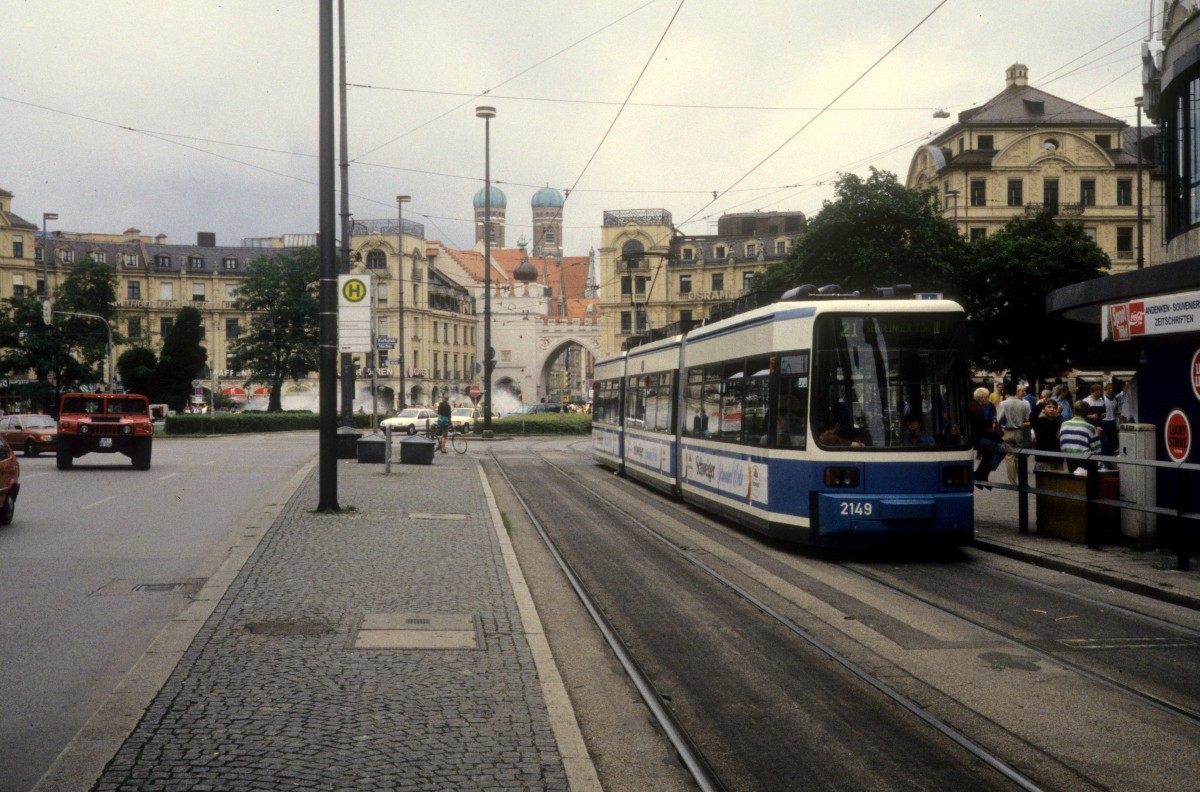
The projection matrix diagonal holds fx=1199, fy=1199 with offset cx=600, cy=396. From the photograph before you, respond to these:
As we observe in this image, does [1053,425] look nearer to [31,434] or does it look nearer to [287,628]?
[287,628]

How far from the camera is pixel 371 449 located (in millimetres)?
27297

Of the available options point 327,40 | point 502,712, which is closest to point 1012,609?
point 502,712

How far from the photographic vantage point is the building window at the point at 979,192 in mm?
69625

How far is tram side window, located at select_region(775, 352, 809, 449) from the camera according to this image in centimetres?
1328

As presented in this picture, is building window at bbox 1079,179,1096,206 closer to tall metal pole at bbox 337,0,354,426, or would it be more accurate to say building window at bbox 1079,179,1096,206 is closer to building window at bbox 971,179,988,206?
building window at bbox 971,179,988,206

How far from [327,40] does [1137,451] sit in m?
11.4

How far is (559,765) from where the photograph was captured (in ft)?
17.7

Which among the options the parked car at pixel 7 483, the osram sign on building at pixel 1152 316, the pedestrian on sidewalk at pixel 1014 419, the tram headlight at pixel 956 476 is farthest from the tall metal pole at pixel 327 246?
the pedestrian on sidewalk at pixel 1014 419

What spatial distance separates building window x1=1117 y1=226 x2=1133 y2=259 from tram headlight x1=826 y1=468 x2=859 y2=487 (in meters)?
65.3

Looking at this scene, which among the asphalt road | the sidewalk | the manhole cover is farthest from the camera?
the sidewalk

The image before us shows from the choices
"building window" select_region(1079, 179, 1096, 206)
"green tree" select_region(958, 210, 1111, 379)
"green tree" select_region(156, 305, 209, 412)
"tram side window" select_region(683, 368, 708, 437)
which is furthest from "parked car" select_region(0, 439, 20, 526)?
"building window" select_region(1079, 179, 1096, 206)

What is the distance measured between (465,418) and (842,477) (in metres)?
50.3

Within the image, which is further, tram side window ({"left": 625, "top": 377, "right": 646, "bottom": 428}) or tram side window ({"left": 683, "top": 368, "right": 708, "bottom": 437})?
tram side window ({"left": 625, "top": 377, "right": 646, "bottom": 428})

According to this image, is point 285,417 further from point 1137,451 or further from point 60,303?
point 1137,451
